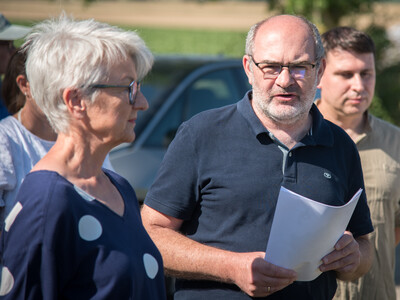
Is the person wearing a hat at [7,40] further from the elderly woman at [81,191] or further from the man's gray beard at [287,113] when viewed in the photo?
the man's gray beard at [287,113]

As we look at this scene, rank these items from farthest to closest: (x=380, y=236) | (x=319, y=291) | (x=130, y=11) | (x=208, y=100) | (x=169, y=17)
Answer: (x=130, y=11) < (x=169, y=17) < (x=208, y=100) < (x=380, y=236) < (x=319, y=291)

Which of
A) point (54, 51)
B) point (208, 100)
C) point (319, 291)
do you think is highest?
point (54, 51)

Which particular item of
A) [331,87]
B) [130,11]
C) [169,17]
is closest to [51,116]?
[331,87]

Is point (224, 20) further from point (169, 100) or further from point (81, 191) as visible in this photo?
point (81, 191)

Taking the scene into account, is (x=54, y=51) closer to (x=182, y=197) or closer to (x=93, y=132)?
(x=93, y=132)

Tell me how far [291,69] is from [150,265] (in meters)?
1.06

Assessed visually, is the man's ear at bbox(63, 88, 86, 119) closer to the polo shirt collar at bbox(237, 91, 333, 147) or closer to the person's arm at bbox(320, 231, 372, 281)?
the polo shirt collar at bbox(237, 91, 333, 147)

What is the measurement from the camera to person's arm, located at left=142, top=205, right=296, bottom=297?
232 centimetres

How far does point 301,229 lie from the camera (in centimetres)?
227

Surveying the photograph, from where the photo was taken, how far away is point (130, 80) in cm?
211

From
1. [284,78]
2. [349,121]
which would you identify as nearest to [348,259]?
[284,78]

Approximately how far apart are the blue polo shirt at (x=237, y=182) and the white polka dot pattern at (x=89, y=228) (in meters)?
0.67

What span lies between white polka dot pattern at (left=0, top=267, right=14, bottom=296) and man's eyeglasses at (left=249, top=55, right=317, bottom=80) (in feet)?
4.42

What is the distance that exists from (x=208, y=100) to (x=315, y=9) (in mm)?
4614
